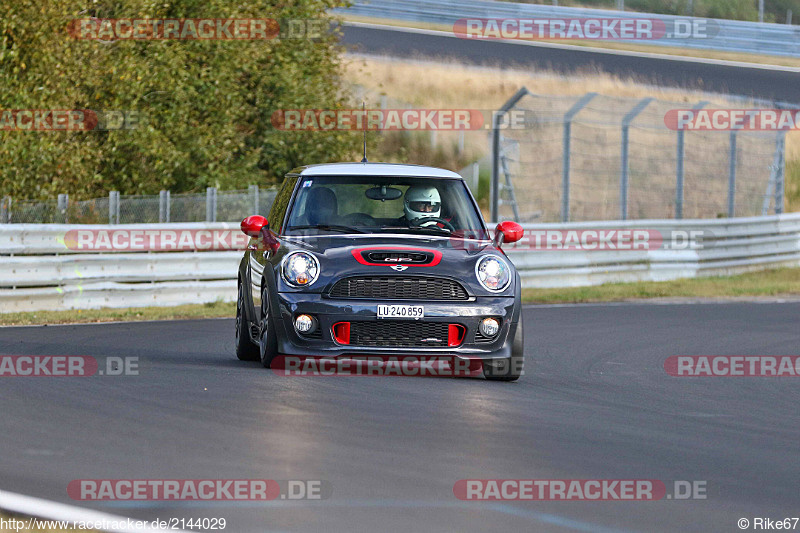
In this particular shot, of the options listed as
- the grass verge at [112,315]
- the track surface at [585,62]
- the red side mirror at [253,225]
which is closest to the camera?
the red side mirror at [253,225]

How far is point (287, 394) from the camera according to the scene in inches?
355

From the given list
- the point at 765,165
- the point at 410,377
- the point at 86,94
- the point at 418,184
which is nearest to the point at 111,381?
the point at 410,377

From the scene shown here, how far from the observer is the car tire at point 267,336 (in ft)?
32.9

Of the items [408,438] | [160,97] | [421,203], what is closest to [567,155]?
[160,97]

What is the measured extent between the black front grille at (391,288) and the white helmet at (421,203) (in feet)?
3.44

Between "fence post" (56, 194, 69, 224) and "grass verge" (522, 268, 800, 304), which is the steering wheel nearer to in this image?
"grass verge" (522, 268, 800, 304)

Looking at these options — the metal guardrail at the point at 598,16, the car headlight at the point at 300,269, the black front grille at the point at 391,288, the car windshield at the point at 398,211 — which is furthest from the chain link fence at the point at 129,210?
the metal guardrail at the point at 598,16

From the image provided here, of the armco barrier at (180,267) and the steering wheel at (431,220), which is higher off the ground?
the steering wheel at (431,220)

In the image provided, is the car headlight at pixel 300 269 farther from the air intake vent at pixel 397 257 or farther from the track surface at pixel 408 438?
the track surface at pixel 408 438

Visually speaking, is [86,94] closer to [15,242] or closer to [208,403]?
[15,242]

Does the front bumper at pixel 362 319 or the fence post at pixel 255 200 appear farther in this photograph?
the fence post at pixel 255 200

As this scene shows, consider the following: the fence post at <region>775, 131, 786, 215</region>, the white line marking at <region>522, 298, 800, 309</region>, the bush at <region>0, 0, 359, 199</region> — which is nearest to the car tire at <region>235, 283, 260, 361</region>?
the white line marking at <region>522, 298, 800, 309</region>

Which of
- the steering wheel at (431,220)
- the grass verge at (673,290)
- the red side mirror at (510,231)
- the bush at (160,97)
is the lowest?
the grass verge at (673,290)

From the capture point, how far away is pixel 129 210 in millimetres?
19547
